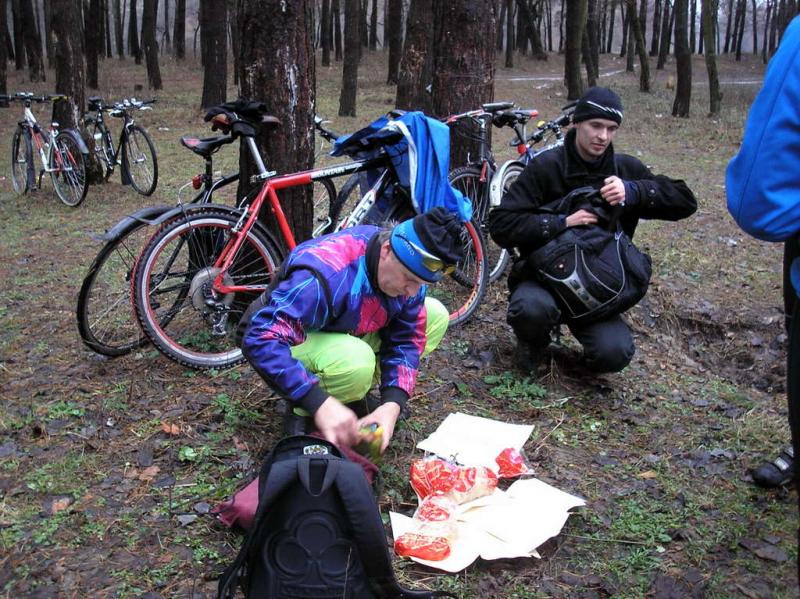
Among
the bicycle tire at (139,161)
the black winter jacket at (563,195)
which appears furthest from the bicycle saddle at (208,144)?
the bicycle tire at (139,161)

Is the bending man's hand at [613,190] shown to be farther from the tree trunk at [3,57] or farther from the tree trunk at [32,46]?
the tree trunk at [32,46]

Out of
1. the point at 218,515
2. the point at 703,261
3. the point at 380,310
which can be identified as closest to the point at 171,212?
the point at 380,310

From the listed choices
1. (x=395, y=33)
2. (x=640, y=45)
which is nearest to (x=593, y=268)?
(x=395, y=33)

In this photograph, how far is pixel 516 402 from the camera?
3.84 metres

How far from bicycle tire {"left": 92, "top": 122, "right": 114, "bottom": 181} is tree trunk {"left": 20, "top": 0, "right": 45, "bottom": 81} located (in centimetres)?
1449

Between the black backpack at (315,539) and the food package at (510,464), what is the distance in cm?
107

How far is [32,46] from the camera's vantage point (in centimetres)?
2194

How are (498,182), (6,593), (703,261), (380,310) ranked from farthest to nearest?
(703,261)
(498,182)
(380,310)
(6,593)

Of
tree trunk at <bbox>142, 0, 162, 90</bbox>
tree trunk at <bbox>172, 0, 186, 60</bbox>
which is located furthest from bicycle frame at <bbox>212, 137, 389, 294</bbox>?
tree trunk at <bbox>172, 0, 186, 60</bbox>

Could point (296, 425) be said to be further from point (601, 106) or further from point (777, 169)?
point (601, 106)

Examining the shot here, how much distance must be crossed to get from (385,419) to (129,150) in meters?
7.87

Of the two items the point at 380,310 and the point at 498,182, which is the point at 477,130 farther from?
the point at 380,310

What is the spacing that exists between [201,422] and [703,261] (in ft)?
15.6

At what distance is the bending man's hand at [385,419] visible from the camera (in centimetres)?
261
